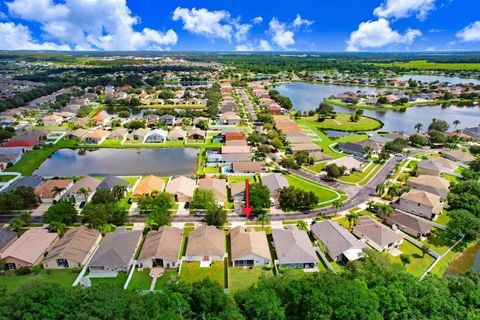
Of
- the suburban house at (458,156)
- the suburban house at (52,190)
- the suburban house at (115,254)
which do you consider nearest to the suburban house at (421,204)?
the suburban house at (458,156)

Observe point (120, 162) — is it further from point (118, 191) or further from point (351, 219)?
point (351, 219)

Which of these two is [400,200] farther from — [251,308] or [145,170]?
[145,170]

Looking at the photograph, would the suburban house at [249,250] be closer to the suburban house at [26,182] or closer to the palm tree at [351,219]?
the palm tree at [351,219]

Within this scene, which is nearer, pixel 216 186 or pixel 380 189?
pixel 380 189

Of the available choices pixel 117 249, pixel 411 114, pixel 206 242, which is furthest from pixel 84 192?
pixel 411 114

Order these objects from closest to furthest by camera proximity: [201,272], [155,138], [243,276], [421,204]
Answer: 1. [243,276]
2. [201,272]
3. [421,204]
4. [155,138]

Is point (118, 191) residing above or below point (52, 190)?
above

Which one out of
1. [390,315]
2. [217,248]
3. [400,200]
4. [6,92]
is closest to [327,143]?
[400,200]
